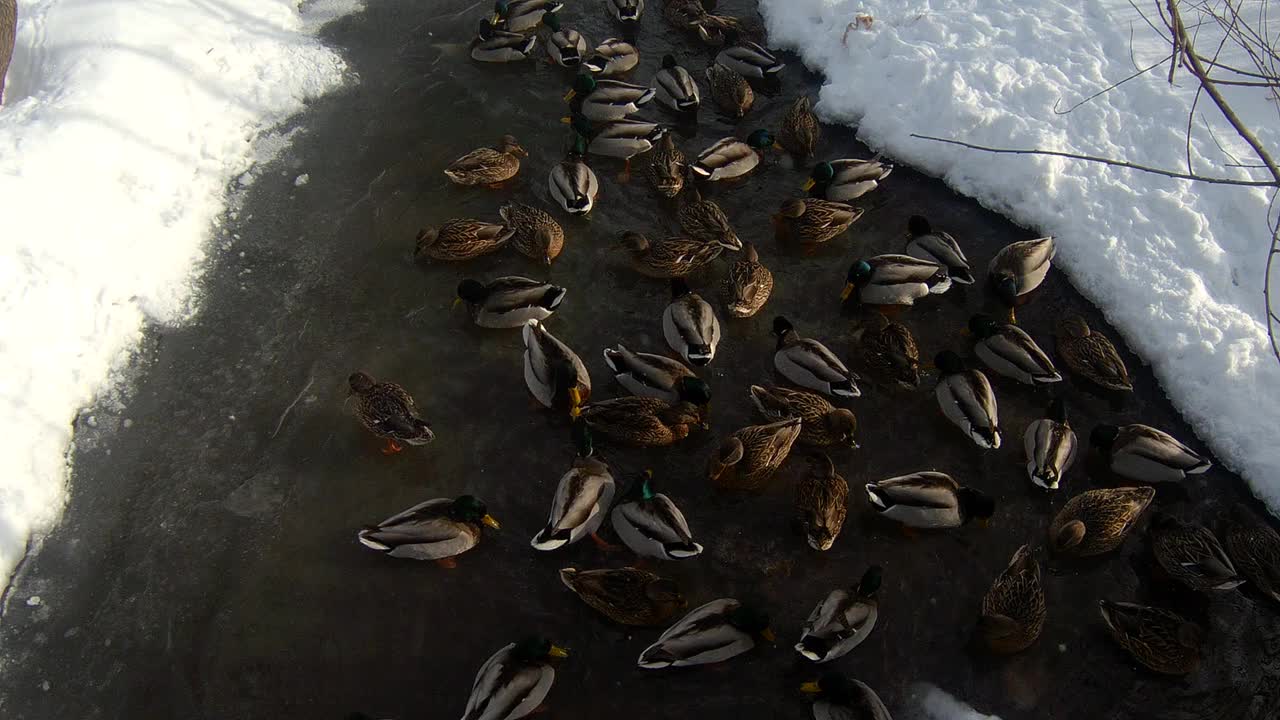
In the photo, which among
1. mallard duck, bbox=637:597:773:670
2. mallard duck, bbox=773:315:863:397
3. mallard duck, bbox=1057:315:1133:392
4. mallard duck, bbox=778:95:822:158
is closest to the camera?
mallard duck, bbox=637:597:773:670

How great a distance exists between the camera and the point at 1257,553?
4.81 meters

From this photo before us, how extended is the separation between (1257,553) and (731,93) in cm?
597

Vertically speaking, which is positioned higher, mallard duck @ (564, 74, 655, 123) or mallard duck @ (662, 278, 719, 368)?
mallard duck @ (564, 74, 655, 123)

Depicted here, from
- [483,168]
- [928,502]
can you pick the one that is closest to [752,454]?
[928,502]

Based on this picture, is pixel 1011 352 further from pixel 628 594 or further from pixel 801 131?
pixel 628 594

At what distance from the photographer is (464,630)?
4.70 metres

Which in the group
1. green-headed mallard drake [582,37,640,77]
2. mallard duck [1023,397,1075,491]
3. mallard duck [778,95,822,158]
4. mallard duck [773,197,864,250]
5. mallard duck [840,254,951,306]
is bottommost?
mallard duck [1023,397,1075,491]

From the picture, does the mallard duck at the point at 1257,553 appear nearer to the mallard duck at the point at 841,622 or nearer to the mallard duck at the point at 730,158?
the mallard duck at the point at 841,622

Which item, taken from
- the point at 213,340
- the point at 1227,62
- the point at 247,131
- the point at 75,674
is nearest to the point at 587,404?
the point at 213,340

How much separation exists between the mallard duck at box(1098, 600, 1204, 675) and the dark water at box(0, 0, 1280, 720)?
130 mm

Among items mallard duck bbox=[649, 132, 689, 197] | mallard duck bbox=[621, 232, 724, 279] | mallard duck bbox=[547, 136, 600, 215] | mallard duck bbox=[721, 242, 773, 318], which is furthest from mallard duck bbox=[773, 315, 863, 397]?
mallard duck bbox=[547, 136, 600, 215]

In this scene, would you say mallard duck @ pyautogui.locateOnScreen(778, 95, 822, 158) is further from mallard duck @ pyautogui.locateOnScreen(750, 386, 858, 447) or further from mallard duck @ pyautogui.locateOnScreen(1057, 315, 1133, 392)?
mallard duck @ pyautogui.locateOnScreen(750, 386, 858, 447)

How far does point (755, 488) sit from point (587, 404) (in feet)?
4.60

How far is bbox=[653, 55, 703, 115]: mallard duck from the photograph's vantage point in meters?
7.97
